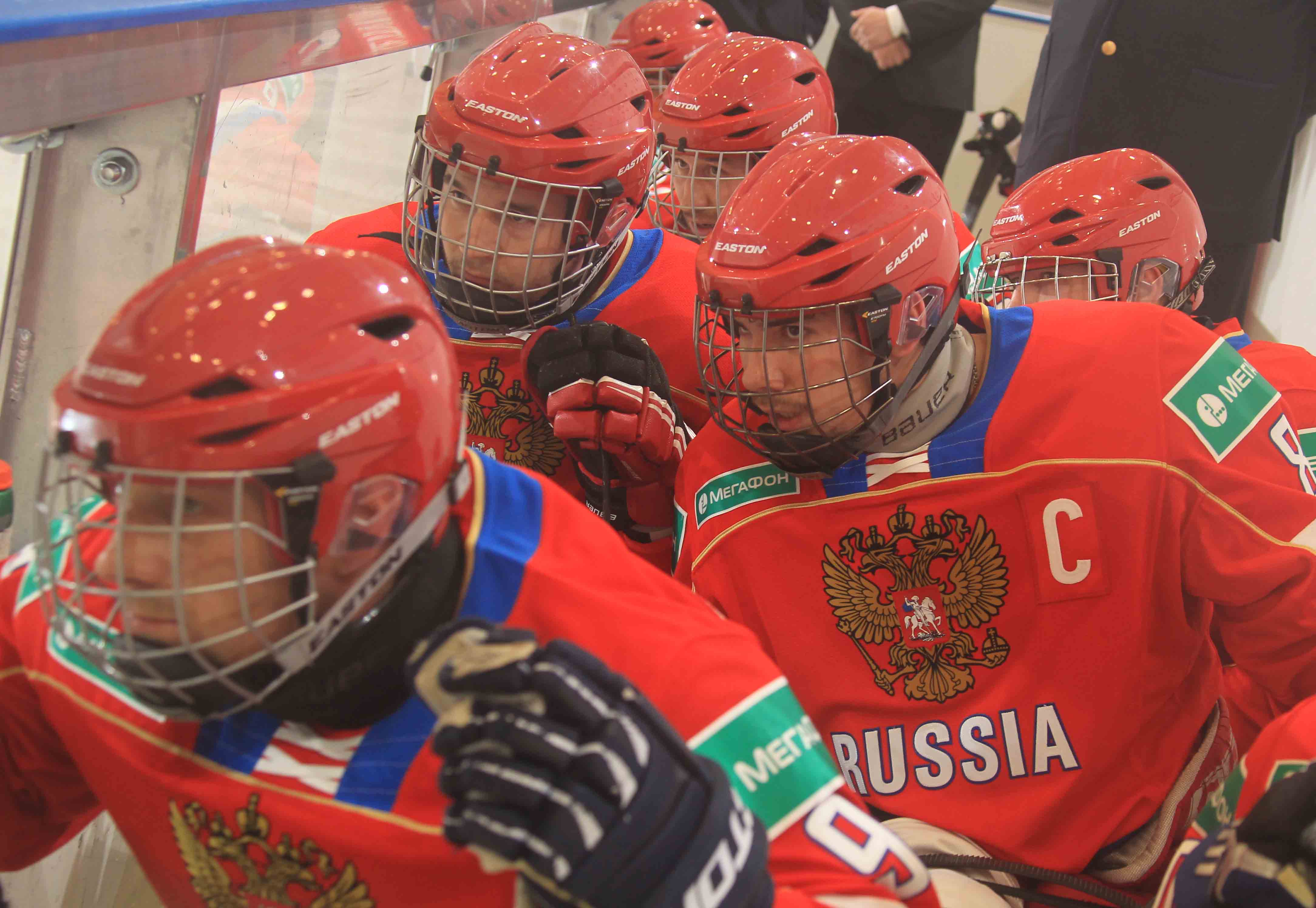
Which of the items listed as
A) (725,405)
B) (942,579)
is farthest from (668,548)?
(942,579)

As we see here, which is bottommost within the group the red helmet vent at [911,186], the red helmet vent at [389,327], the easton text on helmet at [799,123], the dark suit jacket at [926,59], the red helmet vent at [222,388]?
the dark suit jacket at [926,59]

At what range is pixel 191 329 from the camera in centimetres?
100

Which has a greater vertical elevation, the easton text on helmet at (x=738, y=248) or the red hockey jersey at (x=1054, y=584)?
the easton text on helmet at (x=738, y=248)

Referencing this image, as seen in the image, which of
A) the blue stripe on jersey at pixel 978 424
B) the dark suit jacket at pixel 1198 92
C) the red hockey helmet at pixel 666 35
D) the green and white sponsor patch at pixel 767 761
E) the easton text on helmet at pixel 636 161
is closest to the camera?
the green and white sponsor patch at pixel 767 761

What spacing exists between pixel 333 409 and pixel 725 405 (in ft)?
3.14

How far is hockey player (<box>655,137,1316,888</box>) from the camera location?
1.61 m

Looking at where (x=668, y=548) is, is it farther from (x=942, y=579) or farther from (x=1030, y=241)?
(x=1030, y=241)

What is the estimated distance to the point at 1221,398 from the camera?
1.67 metres

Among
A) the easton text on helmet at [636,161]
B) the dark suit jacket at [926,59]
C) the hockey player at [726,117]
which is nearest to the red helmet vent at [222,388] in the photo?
the easton text on helmet at [636,161]

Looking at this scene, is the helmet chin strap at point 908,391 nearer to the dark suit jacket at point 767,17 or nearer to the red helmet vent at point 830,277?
the red helmet vent at point 830,277

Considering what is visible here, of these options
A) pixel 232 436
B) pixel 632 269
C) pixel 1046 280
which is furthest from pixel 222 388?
pixel 1046 280

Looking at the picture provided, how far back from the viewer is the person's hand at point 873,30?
4.41 m

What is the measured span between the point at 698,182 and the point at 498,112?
0.98 meters

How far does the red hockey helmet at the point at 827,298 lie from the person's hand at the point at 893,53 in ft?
9.83
